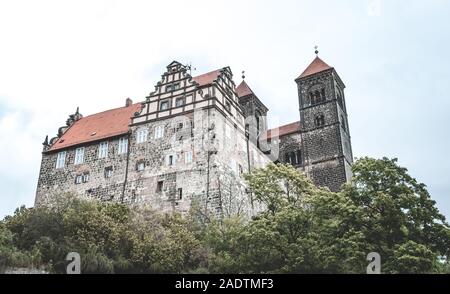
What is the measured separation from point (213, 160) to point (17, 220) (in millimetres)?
11584

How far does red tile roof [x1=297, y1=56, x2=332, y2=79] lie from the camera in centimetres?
4878

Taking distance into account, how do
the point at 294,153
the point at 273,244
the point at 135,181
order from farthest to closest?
the point at 294,153, the point at 135,181, the point at 273,244

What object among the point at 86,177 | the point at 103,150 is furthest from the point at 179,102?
the point at 86,177

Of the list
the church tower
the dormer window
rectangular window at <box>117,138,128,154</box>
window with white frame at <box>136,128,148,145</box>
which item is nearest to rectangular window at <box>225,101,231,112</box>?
the dormer window

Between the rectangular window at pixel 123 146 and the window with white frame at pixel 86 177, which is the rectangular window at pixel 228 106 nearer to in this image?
the rectangular window at pixel 123 146

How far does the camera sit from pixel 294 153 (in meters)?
46.2

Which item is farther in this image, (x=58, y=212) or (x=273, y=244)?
(x=58, y=212)

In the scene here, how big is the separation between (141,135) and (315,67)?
23.8 m

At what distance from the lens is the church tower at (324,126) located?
141 ft

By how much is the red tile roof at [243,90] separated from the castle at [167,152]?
917 cm

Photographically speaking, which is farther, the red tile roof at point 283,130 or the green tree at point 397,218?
the red tile roof at point 283,130

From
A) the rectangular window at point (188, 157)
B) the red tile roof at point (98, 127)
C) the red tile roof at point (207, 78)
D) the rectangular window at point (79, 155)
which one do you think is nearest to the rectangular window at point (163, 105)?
the red tile roof at point (207, 78)
